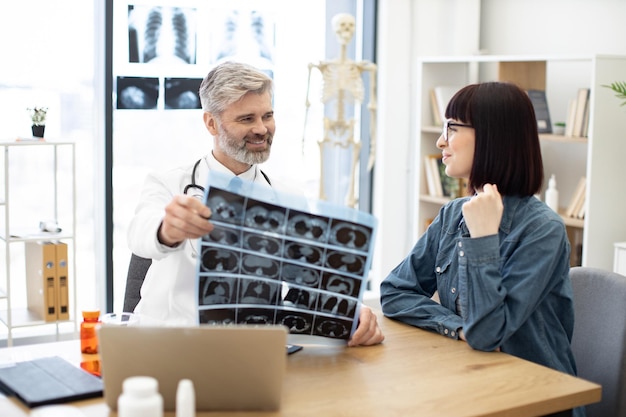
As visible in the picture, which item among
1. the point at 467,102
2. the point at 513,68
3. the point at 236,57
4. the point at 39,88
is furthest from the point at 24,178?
the point at 467,102

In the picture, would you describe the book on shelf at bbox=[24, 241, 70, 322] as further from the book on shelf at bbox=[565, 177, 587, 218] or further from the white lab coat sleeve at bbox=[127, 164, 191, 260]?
the book on shelf at bbox=[565, 177, 587, 218]

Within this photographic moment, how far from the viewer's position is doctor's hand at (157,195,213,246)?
70.8 inches

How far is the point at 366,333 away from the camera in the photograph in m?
2.03

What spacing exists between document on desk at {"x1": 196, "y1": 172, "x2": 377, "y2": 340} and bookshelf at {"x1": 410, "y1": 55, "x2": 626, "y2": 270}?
7.93 feet

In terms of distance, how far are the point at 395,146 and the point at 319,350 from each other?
346 cm

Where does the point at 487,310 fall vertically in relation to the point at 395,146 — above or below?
below

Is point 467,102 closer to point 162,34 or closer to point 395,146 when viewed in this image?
point 162,34

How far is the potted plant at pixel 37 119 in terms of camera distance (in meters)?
4.08

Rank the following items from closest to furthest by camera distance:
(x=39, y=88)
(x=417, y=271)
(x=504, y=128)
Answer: (x=504, y=128) < (x=417, y=271) < (x=39, y=88)

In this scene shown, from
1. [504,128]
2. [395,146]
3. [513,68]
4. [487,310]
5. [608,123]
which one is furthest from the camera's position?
[395,146]

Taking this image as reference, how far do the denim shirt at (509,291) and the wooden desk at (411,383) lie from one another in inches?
3.4

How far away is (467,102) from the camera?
215 centimetres

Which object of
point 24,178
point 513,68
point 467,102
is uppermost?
point 513,68

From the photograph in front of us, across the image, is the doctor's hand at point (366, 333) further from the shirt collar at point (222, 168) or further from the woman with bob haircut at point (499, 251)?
the shirt collar at point (222, 168)
